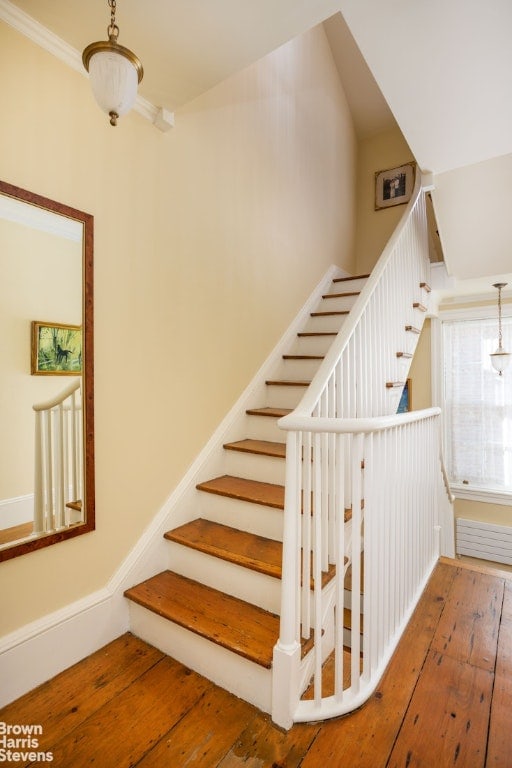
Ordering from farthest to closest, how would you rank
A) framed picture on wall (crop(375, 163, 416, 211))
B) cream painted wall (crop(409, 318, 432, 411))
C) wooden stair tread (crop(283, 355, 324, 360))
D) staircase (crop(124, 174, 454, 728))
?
cream painted wall (crop(409, 318, 432, 411))
framed picture on wall (crop(375, 163, 416, 211))
wooden stair tread (crop(283, 355, 324, 360))
staircase (crop(124, 174, 454, 728))

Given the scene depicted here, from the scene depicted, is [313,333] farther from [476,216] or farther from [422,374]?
[422,374]

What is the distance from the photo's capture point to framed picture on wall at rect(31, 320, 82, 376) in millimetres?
1566

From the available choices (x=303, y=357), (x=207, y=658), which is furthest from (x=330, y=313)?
(x=207, y=658)

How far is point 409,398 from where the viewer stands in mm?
4762

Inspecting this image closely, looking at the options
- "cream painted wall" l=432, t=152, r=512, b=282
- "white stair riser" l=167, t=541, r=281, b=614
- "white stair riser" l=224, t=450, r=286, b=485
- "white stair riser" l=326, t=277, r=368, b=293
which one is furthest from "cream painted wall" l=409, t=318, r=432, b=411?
"white stair riser" l=167, t=541, r=281, b=614

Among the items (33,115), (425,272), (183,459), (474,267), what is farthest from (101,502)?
(474,267)

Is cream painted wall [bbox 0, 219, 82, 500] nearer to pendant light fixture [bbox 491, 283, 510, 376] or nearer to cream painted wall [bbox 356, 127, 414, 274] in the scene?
cream painted wall [bbox 356, 127, 414, 274]

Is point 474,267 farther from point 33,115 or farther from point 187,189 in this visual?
point 33,115

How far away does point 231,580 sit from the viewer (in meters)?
1.83

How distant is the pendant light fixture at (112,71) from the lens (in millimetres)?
1162

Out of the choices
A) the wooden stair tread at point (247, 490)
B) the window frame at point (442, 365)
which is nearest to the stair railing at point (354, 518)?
the wooden stair tread at point (247, 490)

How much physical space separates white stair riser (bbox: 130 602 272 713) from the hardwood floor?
0.11 feet

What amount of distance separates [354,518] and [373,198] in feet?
14.8

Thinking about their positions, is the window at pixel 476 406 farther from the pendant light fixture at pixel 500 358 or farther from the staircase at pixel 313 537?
the staircase at pixel 313 537
